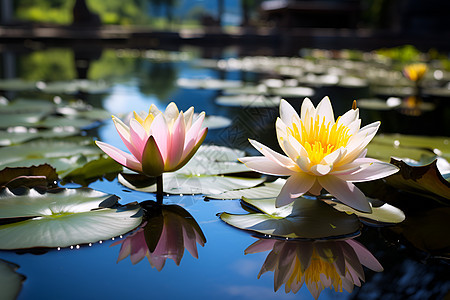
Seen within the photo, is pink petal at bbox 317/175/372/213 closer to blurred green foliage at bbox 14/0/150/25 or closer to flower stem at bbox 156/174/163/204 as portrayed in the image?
flower stem at bbox 156/174/163/204

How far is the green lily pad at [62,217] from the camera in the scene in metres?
0.62

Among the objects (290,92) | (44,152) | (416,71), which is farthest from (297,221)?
(416,71)

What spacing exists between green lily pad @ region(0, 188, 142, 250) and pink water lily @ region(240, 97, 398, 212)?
24 cm

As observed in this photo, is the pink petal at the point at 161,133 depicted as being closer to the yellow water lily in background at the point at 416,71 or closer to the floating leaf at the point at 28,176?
the floating leaf at the point at 28,176

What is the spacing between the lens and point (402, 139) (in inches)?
55.5

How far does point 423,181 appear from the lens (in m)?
0.78

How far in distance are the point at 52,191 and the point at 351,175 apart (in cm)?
55

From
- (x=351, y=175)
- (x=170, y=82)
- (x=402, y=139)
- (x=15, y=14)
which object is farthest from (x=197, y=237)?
(x=15, y=14)

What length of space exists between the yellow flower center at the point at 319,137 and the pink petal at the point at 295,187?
3 cm

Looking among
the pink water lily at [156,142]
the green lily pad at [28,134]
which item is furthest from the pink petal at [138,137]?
the green lily pad at [28,134]

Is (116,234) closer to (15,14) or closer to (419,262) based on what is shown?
(419,262)

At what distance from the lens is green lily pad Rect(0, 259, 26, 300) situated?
1.61 feet

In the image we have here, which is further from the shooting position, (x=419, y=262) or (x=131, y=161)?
(x=131, y=161)

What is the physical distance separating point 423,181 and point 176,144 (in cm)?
47
